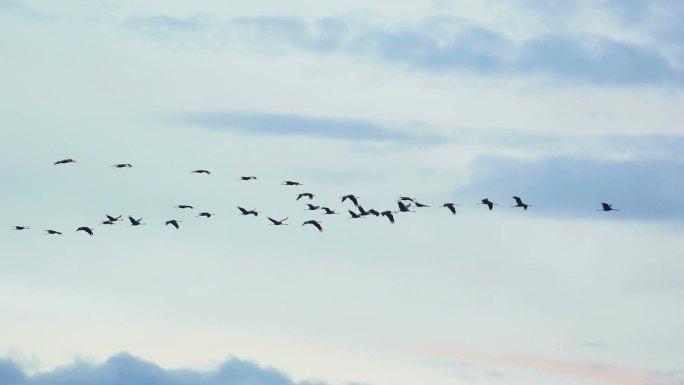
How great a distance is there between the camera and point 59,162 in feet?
638
